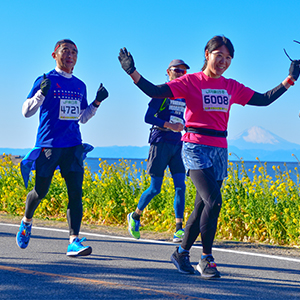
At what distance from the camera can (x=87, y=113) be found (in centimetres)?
549

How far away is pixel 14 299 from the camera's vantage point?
3535 mm

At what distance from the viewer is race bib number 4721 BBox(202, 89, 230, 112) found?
431 cm

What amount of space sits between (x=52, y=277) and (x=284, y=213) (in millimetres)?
3838

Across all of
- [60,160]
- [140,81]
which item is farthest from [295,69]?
[60,160]

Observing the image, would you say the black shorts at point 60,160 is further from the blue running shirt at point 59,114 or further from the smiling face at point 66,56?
the smiling face at point 66,56

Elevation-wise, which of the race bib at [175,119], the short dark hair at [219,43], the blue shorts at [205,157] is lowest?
the blue shorts at [205,157]

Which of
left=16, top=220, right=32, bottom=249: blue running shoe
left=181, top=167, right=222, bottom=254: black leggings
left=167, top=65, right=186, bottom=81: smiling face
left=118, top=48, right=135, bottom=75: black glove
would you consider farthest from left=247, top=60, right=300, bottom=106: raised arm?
left=16, top=220, right=32, bottom=249: blue running shoe

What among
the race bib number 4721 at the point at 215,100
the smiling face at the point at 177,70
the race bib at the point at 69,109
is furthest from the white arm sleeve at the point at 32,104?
the smiling face at the point at 177,70

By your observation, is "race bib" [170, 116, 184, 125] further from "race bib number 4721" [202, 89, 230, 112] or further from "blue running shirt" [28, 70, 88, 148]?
"race bib number 4721" [202, 89, 230, 112]

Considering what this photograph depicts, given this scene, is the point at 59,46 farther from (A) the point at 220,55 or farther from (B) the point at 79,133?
(A) the point at 220,55

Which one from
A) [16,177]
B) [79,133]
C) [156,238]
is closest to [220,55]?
[79,133]

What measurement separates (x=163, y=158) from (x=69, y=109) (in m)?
1.63

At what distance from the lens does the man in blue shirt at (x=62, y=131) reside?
516 cm

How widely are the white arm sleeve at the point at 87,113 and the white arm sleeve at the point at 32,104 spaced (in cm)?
58
